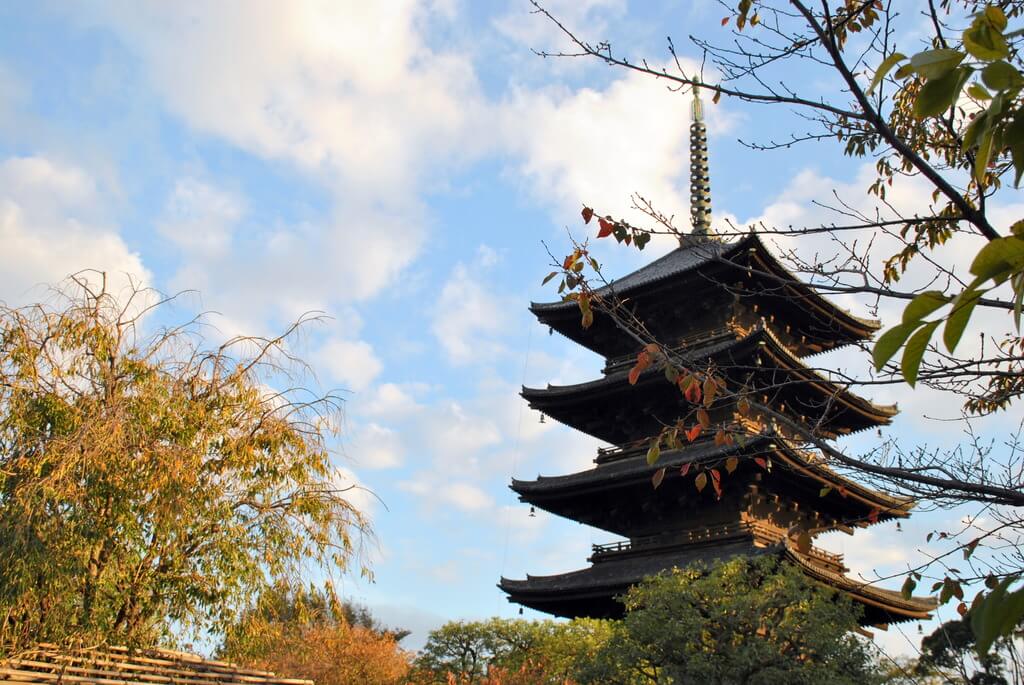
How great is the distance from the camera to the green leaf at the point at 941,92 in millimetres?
1528

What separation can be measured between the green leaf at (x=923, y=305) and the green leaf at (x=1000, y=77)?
496 mm

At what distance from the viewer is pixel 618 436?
21562 millimetres

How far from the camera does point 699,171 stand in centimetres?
2562

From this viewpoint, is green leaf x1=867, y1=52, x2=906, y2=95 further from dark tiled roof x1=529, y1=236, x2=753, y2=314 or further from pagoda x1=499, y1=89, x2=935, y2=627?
dark tiled roof x1=529, y1=236, x2=753, y2=314

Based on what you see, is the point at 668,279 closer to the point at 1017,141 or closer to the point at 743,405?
the point at 743,405

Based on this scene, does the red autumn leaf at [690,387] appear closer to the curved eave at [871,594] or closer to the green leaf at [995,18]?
the green leaf at [995,18]

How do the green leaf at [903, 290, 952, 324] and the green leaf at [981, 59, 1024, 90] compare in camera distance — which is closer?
the green leaf at [903, 290, 952, 324]

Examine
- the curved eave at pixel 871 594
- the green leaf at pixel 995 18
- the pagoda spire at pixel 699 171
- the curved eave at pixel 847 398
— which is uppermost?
the pagoda spire at pixel 699 171

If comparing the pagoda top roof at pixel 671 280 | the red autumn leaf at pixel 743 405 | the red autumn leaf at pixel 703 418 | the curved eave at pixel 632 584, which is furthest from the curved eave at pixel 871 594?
the red autumn leaf at pixel 703 418

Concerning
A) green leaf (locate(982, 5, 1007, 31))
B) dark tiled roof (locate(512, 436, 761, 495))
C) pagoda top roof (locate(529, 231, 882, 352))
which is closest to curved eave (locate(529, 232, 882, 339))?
pagoda top roof (locate(529, 231, 882, 352))

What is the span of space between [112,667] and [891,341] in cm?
1005

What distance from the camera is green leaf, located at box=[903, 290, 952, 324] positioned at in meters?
1.25

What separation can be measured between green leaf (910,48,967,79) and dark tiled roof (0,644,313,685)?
9634 millimetres

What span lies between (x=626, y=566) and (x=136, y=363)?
1204 cm
